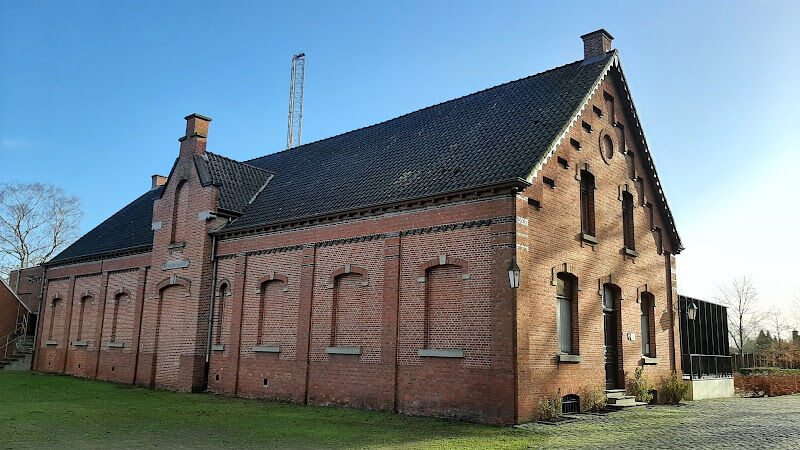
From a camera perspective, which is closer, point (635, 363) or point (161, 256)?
point (635, 363)

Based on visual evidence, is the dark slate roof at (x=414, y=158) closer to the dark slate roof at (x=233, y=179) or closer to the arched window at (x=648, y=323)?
the dark slate roof at (x=233, y=179)

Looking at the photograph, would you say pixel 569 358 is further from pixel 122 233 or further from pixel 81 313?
pixel 81 313

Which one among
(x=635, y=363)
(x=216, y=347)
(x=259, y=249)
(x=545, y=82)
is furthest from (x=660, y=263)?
(x=216, y=347)

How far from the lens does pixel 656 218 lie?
22.6 metres

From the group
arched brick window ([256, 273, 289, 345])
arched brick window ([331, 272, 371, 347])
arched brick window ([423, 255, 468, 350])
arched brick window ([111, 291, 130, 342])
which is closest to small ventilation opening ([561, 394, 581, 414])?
arched brick window ([423, 255, 468, 350])

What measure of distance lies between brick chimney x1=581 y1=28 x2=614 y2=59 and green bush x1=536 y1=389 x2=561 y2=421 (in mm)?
11409

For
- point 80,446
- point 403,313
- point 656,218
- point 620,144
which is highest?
point 620,144

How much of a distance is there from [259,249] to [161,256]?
5672 mm

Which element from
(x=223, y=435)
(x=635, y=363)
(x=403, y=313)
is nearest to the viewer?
(x=223, y=435)

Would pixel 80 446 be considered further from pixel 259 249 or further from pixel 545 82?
pixel 545 82

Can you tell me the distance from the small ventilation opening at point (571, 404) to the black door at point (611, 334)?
2.49m

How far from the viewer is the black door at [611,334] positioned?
740 inches

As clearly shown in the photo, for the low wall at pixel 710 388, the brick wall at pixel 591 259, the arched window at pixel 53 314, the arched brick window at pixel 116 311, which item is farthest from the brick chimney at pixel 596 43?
the arched window at pixel 53 314

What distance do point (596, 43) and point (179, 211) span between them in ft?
55.0
